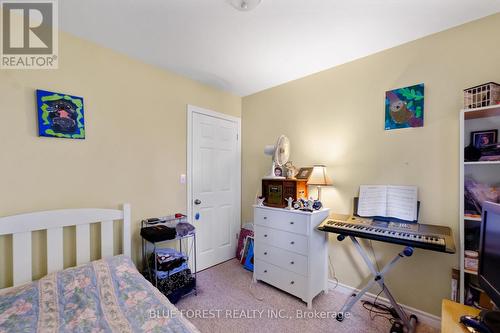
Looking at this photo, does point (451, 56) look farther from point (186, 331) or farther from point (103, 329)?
point (103, 329)

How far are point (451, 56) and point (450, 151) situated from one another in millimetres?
789

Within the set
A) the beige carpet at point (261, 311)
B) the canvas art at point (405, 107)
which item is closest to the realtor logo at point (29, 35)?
the beige carpet at point (261, 311)

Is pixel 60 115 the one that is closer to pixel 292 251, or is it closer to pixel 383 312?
pixel 292 251

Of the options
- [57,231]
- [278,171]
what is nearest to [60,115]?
[57,231]

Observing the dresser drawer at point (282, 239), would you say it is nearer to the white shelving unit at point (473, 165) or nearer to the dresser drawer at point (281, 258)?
the dresser drawer at point (281, 258)

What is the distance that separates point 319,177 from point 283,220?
600 millimetres

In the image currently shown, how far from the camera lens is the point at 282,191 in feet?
8.09

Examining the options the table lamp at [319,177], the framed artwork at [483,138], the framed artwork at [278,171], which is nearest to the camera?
the framed artwork at [483,138]

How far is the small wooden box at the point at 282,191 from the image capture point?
2402 millimetres

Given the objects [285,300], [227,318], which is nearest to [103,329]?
[227,318]

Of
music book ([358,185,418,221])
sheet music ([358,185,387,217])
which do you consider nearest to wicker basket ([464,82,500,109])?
music book ([358,185,418,221])

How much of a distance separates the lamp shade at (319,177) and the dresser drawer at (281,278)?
3.13 feet

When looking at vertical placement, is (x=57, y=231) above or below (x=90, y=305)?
above

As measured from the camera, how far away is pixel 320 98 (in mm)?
2602
